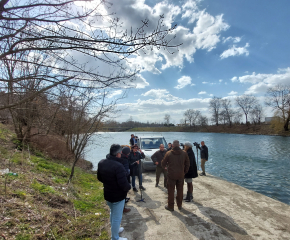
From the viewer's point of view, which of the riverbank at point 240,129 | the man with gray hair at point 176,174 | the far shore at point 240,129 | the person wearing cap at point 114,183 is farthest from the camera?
the riverbank at point 240,129

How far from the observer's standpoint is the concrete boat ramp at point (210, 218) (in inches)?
140

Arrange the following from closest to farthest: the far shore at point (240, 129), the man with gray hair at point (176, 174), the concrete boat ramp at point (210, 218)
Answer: the concrete boat ramp at point (210, 218)
the man with gray hair at point (176, 174)
the far shore at point (240, 129)

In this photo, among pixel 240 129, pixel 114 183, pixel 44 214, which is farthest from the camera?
pixel 240 129

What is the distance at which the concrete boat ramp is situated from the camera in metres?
3.56

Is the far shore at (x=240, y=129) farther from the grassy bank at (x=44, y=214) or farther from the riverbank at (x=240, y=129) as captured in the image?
the grassy bank at (x=44, y=214)

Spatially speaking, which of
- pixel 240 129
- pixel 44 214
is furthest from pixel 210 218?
pixel 240 129

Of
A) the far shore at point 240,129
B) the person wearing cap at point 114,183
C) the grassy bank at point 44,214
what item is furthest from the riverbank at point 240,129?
the person wearing cap at point 114,183

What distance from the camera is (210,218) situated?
4.20 metres

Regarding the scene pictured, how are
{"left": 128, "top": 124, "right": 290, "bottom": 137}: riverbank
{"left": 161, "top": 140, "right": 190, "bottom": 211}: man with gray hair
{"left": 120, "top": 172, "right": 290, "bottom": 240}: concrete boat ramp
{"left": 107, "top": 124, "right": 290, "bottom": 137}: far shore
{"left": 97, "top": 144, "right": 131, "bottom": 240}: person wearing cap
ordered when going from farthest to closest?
{"left": 128, "top": 124, "right": 290, "bottom": 137}: riverbank < {"left": 107, "top": 124, "right": 290, "bottom": 137}: far shore < {"left": 161, "top": 140, "right": 190, "bottom": 211}: man with gray hair < {"left": 120, "top": 172, "right": 290, "bottom": 240}: concrete boat ramp < {"left": 97, "top": 144, "right": 131, "bottom": 240}: person wearing cap

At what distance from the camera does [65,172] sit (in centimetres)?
812

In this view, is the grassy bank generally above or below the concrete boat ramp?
above

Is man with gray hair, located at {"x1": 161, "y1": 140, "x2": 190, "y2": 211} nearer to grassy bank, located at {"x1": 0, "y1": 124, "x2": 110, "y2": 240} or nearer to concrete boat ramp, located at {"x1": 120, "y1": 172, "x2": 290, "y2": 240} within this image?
concrete boat ramp, located at {"x1": 120, "y1": 172, "x2": 290, "y2": 240}

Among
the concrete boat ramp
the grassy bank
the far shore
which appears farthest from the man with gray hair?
the far shore

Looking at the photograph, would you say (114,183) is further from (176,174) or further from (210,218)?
(210,218)
